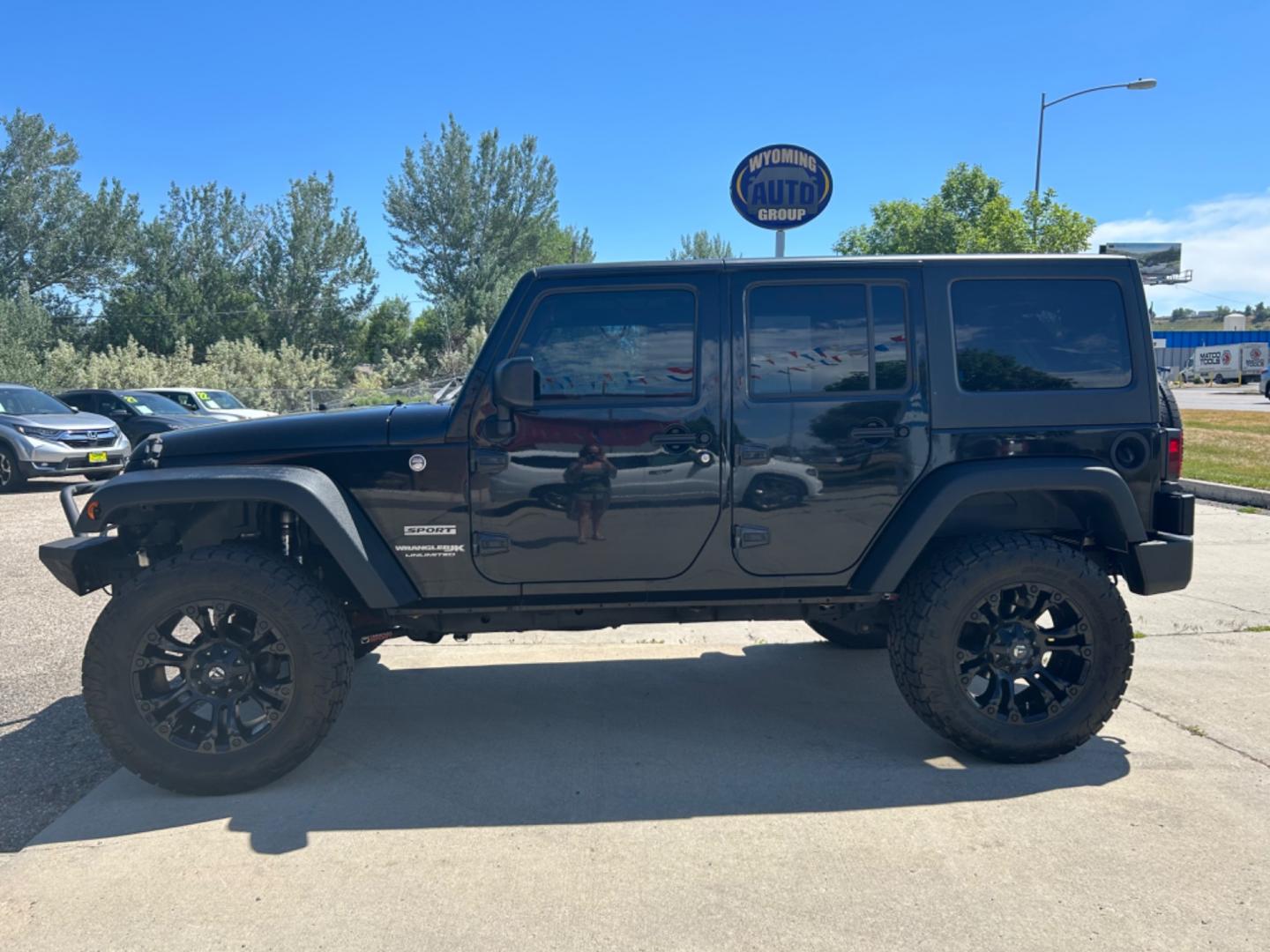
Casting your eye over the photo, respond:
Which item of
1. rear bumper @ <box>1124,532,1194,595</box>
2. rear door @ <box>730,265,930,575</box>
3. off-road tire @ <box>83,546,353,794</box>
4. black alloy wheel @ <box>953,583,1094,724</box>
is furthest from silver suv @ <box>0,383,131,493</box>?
rear bumper @ <box>1124,532,1194,595</box>

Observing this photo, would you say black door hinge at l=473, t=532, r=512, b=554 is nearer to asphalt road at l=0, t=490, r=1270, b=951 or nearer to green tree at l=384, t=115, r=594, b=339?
asphalt road at l=0, t=490, r=1270, b=951

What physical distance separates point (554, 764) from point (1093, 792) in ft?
7.08

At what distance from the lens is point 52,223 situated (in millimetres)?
35500

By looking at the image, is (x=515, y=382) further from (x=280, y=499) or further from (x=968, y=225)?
(x=968, y=225)

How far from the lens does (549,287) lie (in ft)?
12.2

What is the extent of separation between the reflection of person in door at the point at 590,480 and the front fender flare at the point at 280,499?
81 centimetres

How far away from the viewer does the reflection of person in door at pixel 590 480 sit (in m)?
3.62

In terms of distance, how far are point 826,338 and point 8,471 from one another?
43.7 ft

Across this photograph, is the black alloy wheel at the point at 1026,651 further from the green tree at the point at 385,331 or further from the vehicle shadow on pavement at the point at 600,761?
the green tree at the point at 385,331

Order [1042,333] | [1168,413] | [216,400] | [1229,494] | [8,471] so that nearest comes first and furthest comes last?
[1042,333] → [1168,413] → [1229,494] → [8,471] → [216,400]

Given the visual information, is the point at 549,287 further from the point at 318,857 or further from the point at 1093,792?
the point at 1093,792

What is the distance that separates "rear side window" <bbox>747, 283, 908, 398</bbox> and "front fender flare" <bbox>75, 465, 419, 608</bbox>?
5.61ft

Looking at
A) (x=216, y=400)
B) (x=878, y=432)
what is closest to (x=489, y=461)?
(x=878, y=432)

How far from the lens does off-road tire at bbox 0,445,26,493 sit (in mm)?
12789
